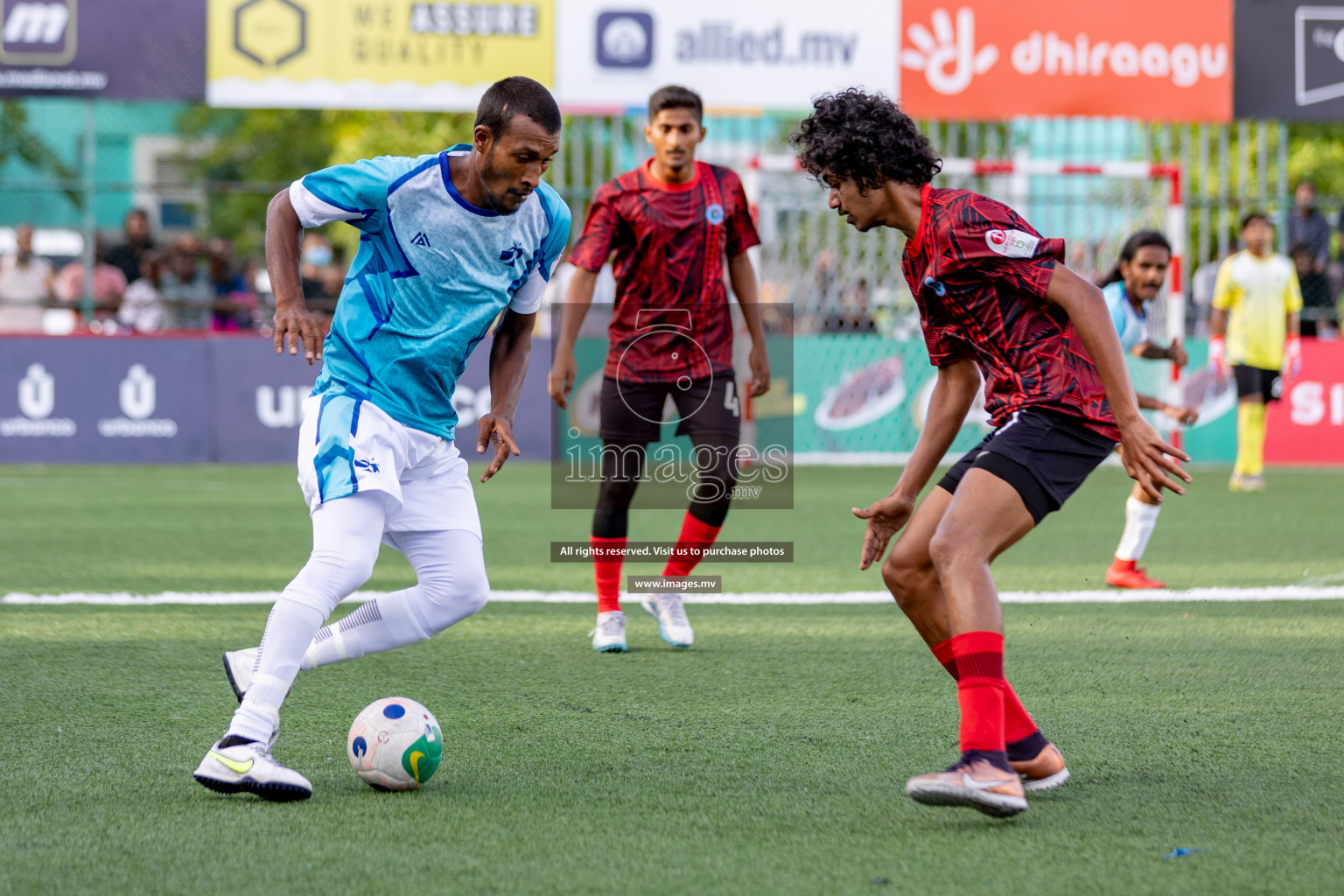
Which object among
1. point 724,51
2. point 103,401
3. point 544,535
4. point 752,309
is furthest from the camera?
point 724,51

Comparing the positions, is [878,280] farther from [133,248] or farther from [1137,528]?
[1137,528]

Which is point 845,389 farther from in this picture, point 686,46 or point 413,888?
point 413,888

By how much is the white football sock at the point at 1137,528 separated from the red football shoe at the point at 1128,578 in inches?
1.6

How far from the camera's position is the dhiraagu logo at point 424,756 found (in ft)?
12.5

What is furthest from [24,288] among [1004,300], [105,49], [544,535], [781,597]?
[1004,300]

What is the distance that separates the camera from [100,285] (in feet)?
52.0

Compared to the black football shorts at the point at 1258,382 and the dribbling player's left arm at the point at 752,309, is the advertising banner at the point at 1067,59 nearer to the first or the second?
the black football shorts at the point at 1258,382

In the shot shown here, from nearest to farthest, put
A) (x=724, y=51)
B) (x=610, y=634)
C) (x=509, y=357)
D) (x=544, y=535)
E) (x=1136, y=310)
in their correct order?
(x=509, y=357) → (x=610, y=634) → (x=1136, y=310) → (x=544, y=535) → (x=724, y=51)

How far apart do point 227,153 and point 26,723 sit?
29987 millimetres

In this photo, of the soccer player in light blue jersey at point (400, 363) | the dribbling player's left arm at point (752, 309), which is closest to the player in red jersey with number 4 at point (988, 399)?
the soccer player in light blue jersey at point (400, 363)

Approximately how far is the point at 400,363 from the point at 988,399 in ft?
5.13

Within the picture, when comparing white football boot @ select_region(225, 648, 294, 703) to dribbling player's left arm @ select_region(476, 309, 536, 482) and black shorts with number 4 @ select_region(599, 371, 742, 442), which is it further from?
black shorts with number 4 @ select_region(599, 371, 742, 442)

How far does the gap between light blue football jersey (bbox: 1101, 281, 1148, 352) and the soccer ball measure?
4.65m

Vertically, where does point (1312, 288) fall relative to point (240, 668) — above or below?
above
